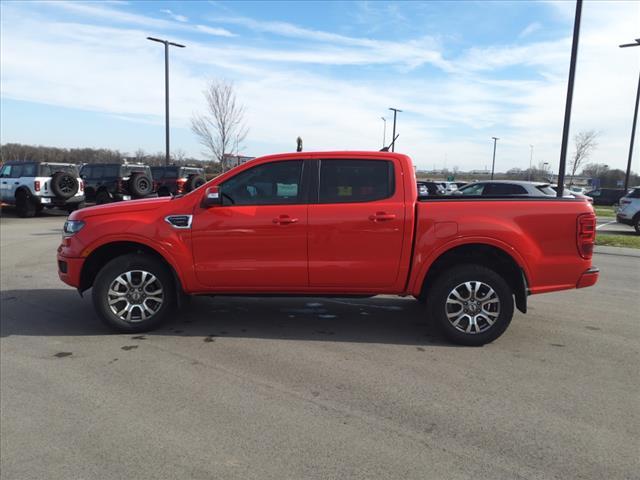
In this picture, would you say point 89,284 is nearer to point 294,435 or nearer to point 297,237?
point 297,237

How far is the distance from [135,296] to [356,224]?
7.84 ft

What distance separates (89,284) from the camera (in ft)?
17.4

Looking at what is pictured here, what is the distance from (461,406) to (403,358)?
0.96m

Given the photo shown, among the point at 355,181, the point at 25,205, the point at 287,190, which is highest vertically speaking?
the point at 355,181

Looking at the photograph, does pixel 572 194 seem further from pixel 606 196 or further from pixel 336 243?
pixel 606 196

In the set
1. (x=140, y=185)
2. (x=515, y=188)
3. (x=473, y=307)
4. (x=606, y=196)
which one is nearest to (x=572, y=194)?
(x=515, y=188)

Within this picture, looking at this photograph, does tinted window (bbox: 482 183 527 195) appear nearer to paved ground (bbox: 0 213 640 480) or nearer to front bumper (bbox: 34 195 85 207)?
paved ground (bbox: 0 213 640 480)

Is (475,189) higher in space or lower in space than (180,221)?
higher

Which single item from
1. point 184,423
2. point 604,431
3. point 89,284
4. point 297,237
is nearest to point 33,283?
point 89,284

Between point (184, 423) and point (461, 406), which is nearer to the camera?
point (184, 423)

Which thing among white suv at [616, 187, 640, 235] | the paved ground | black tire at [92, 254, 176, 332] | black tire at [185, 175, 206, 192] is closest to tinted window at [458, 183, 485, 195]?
white suv at [616, 187, 640, 235]

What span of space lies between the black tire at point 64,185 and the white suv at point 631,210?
19679 mm

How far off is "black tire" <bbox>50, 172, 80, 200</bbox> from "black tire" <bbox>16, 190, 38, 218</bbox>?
1103mm

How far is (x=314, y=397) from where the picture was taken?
3.69 metres
